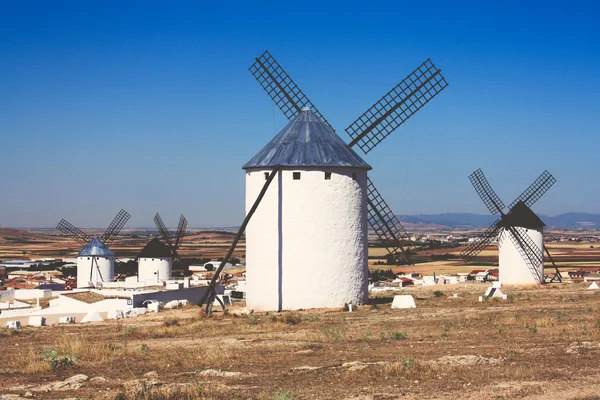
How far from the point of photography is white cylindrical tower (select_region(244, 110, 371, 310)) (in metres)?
22.1

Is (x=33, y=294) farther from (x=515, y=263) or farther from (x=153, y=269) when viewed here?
(x=515, y=263)

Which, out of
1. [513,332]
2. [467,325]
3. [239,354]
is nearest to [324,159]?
[467,325]

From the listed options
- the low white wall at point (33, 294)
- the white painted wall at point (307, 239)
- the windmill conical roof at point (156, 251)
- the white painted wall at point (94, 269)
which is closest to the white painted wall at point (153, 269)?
the windmill conical roof at point (156, 251)

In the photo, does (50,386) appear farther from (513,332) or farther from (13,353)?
(513,332)

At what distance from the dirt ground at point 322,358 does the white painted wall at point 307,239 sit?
2.01m

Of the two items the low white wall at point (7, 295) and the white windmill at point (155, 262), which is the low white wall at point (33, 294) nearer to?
the low white wall at point (7, 295)

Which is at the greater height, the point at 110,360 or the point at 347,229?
the point at 347,229

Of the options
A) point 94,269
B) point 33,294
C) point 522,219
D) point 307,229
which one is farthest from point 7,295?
point 522,219

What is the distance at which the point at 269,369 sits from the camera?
11828 mm

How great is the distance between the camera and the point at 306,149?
22.7 m

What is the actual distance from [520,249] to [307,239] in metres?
20.5

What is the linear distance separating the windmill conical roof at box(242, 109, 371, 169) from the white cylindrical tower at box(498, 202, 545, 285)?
18507mm

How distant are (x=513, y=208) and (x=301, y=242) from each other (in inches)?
861

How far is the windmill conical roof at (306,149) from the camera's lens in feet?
73.0
